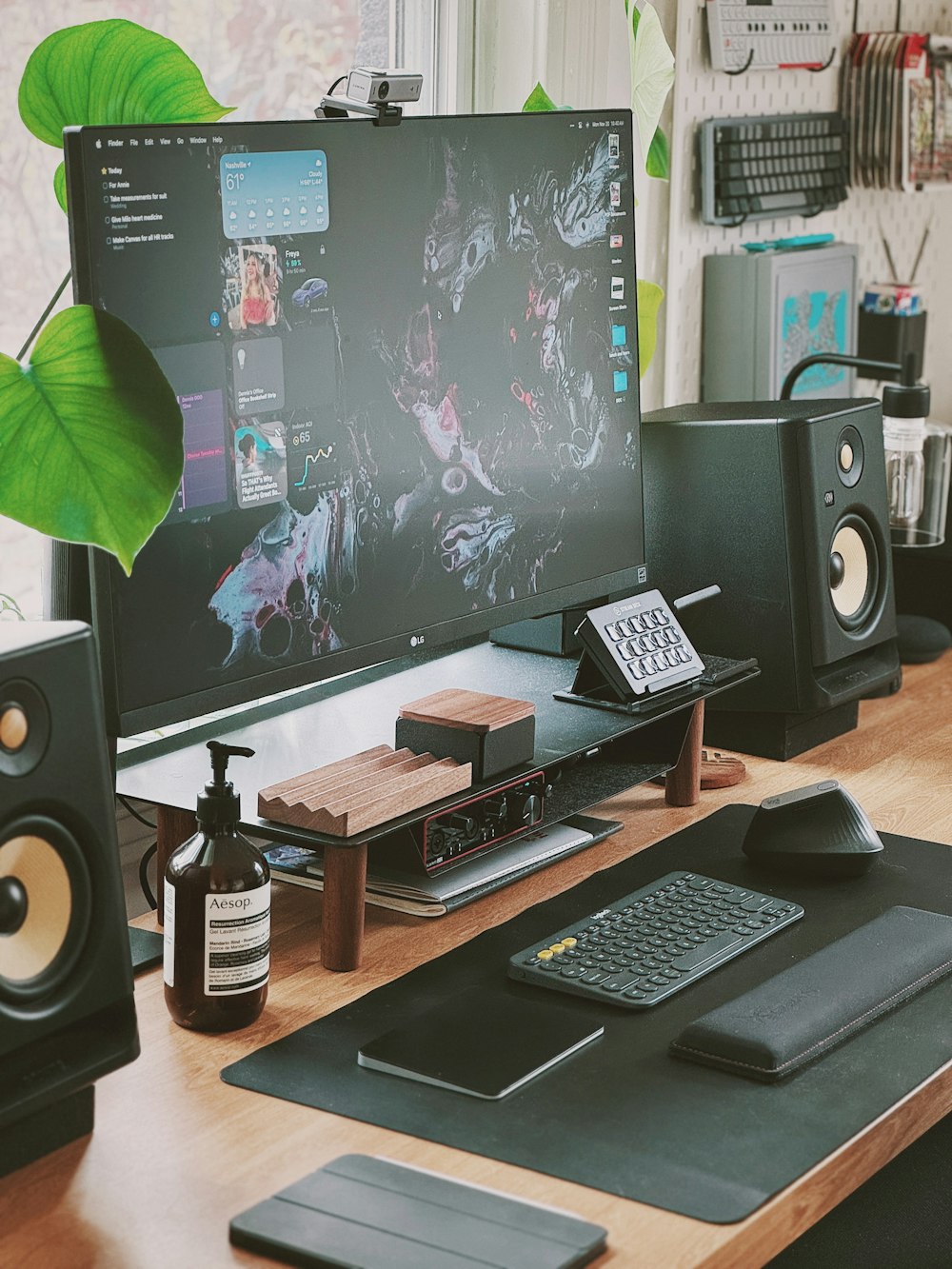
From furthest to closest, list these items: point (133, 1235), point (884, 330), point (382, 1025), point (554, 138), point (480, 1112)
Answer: point (884, 330), point (554, 138), point (382, 1025), point (480, 1112), point (133, 1235)

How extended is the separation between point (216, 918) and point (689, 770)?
2.07ft

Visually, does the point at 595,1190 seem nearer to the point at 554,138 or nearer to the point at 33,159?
the point at 554,138

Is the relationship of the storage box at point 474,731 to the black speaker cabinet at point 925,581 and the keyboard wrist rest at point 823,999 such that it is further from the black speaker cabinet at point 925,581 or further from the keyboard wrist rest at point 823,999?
the black speaker cabinet at point 925,581

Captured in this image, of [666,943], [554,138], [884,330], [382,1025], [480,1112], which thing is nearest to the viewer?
[480,1112]

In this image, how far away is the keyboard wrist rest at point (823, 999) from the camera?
1.11 m

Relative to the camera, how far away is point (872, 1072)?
1.10 meters

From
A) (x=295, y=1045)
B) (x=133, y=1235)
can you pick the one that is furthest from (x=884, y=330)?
(x=133, y=1235)

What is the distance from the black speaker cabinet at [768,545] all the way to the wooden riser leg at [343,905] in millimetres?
638

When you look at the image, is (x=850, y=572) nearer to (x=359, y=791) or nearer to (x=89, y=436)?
(x=359, y=791)

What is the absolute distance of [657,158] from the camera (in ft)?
6.69

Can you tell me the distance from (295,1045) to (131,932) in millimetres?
229

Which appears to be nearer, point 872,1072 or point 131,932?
point 872,1072

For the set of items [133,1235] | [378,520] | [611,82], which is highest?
[611,82]

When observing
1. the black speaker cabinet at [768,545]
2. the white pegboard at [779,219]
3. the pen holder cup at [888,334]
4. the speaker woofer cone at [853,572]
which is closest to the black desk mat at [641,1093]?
the black speaker cabinet at [768,545]
